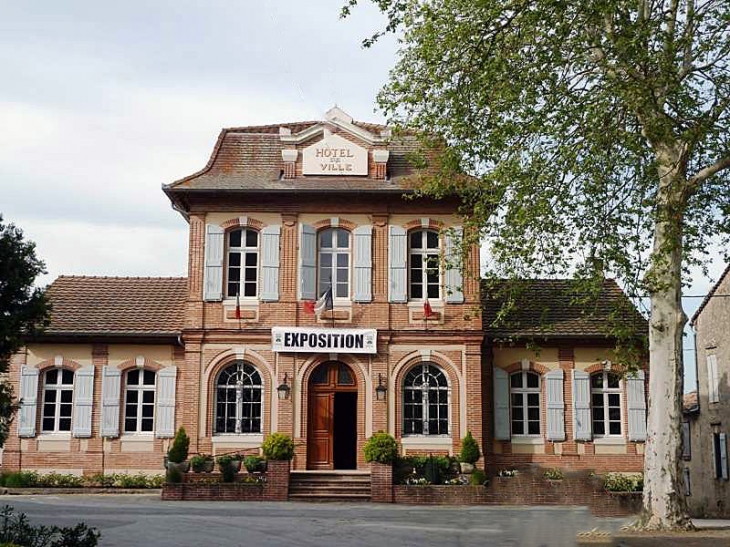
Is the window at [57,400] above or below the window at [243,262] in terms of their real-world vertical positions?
below

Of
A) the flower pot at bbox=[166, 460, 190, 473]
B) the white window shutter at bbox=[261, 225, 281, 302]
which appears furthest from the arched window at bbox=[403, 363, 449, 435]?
the flower pot at bbox=[166, 460, 190, 473]

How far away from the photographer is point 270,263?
78.6ft

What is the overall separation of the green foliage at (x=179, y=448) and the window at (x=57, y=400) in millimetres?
3575

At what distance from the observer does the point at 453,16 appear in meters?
16.1

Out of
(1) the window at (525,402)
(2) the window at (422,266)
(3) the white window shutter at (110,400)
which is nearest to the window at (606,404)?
(1) the window at (525,402)

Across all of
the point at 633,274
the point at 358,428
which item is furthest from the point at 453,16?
the point at 358,428

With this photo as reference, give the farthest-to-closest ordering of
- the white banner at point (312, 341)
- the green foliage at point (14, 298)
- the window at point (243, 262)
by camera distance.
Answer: the window at point (243, 262) < the white banner at point (312, 341) < the green foliage at point (14, 298)

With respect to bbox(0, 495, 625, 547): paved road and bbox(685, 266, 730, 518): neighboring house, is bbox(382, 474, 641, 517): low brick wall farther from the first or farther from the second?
bbox(685, 266, 730, 518): neighboring house

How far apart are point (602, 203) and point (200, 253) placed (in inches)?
446

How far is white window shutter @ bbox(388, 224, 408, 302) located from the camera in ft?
79.0

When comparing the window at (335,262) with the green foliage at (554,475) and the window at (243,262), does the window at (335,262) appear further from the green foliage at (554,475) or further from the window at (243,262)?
the green foliage at (554,475)

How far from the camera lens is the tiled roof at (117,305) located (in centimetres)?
2483

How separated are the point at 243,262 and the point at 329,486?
19.6ft

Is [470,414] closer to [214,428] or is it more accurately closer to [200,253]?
[214,428]
